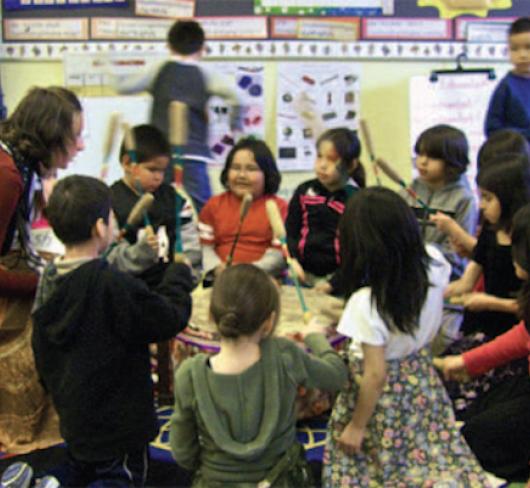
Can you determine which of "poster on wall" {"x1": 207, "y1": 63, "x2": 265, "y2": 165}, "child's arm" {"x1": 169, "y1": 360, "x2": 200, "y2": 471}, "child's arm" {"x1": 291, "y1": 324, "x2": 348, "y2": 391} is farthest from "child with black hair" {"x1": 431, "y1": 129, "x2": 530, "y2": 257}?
"poster on wall" {"x1": 207, "y1": 63, "x2": 265, "y2": 165}

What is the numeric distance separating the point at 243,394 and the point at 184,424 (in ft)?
0.52

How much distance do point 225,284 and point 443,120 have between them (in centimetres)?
287

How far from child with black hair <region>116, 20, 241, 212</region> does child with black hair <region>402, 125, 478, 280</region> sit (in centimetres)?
119

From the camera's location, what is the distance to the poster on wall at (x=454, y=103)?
3.93 meters

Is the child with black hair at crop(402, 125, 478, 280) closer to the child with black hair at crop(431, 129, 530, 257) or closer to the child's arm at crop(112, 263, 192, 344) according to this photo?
the child with black hair at crop(431, 129, 530, 257)

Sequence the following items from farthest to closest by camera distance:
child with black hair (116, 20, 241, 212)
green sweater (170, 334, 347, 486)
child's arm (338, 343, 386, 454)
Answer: child with black hair (116, 20, 241, 212), child's arm (338, 343, 386, 454), green sweater (170, 334, 347, 486)

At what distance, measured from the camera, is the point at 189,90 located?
11.1 feet

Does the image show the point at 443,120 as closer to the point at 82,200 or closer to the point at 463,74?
the point at 463,74

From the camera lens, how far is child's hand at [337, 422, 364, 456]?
1.65 metres

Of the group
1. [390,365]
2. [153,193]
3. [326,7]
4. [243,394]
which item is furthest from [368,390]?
[326,7]

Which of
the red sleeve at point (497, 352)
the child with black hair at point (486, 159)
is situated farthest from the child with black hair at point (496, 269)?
the red sleeve at point (497, 352)

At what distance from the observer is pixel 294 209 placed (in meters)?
2.78

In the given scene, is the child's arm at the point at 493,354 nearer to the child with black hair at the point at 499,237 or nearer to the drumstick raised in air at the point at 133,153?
the child with black hair at the point at 499,237

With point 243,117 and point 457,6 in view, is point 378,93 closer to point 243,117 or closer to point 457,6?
point 457,6
